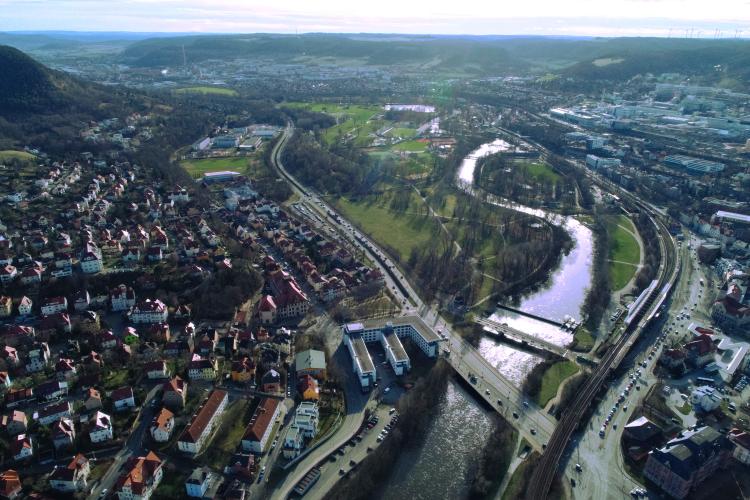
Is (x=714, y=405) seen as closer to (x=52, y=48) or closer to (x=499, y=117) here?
(x=499, y=117)

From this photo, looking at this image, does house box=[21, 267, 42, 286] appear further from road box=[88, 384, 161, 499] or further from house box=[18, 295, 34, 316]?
road box=[88, 384, 161, 499]

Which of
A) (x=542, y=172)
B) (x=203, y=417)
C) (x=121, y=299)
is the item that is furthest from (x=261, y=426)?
(x=542, y=172)

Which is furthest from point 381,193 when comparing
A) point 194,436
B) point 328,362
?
point 194,436

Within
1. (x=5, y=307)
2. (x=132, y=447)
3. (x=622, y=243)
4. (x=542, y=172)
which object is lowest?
(x=622, y=243)

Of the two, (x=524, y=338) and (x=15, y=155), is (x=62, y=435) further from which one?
(x=15, y=155)

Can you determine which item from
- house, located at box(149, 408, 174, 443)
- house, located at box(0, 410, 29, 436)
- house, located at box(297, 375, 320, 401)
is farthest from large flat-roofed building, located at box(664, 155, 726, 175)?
house, located at box(0, 410, 29, 436)

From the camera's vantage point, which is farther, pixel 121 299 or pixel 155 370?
pixel 121 299
